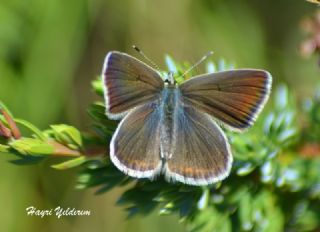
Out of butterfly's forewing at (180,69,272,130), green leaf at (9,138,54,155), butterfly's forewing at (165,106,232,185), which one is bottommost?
butterfly's forewing at (165,106,232,185)

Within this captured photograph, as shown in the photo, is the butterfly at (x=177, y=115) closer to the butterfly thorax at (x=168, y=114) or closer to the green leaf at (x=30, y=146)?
the butterfly thorax at (x=168, y=114)

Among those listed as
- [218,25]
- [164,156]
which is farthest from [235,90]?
[218,25]

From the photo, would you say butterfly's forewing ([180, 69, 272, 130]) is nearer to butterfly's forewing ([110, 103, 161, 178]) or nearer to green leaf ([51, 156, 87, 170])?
butterfly's forewing ([110, 103, 161, 178])

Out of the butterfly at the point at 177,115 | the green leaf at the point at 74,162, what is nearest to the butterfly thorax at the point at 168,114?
the butterfly at the point at 177,115

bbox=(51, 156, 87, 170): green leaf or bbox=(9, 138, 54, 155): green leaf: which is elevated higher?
bbox=(9, 138, 54, 155): green leaf

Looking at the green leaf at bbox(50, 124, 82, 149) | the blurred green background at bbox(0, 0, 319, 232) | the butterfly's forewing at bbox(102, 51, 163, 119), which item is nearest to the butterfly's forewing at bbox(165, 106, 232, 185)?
the butterfly's forewing at bbox(102, 51, 163, 119)

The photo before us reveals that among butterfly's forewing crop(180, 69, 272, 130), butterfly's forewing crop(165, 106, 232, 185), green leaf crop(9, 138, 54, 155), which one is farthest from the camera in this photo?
butterfly's forewing crop(180, 69, 272, 130)

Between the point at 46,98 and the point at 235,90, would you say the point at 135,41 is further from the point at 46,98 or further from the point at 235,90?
the point at 235,90
